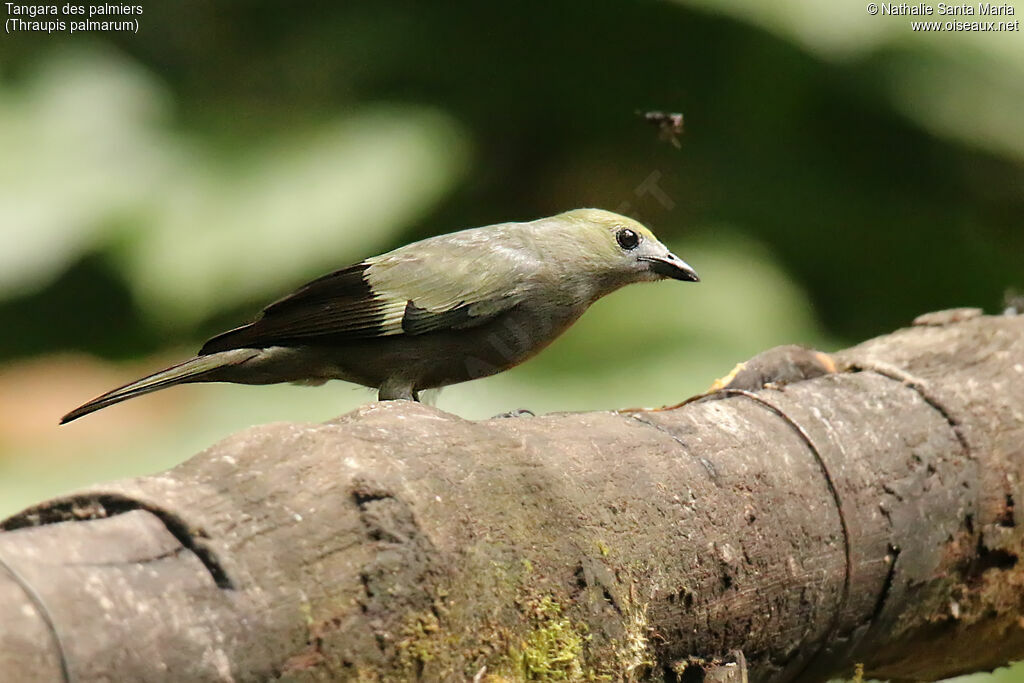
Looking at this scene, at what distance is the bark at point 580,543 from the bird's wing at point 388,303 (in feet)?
2.13

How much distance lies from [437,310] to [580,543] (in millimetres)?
1101

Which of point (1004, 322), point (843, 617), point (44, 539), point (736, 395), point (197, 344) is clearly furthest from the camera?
point (197, 344)

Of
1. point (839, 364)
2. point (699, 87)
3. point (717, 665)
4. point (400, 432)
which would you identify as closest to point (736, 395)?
point (839, 364)

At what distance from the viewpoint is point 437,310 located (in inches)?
119

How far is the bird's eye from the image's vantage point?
322cm

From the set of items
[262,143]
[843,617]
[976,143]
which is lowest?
[843,617]

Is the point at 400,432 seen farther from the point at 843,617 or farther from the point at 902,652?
the point at 902,652

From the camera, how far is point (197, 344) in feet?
20.6

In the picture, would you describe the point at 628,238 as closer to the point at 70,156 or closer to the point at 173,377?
the point at 173,377

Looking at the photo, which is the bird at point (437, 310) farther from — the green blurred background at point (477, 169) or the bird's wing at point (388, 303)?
the green blurred background at point (477, 169)

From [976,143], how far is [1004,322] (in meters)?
3.42

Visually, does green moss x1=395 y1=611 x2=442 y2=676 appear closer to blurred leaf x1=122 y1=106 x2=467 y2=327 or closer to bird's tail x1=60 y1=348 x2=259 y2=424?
bird's tail x1=60 y1=348 x2=259 y2=424

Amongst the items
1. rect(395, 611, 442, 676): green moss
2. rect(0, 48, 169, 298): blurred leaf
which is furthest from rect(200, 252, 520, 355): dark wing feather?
rect(0, 48, 169, 298): blurred leaf

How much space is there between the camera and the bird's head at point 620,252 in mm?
3184
